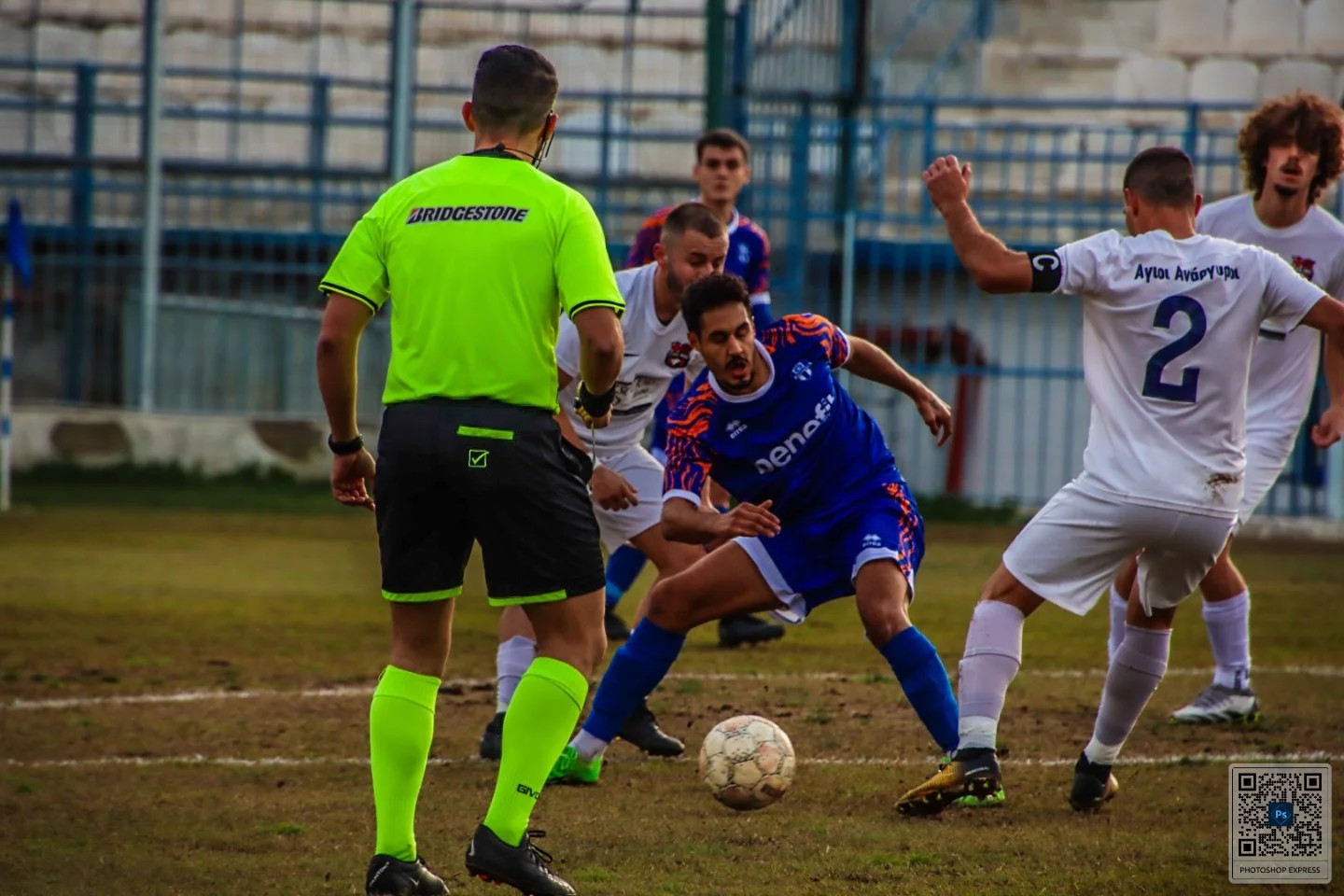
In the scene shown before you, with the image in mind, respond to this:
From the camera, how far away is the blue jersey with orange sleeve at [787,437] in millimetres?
5910

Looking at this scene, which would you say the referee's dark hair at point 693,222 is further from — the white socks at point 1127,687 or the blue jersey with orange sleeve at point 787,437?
the white socks at point 1127,687

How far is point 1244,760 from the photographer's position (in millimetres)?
6379

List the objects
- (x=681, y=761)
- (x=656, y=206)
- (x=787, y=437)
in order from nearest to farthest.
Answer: (x=787, y=437)
(x=681, y=761)
(x=656, y=206)

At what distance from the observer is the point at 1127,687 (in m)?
5.79

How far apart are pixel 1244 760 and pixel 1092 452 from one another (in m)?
1.48

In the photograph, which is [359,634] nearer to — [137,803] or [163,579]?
[163,579]

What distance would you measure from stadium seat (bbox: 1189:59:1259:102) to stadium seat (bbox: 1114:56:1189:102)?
13 centimetres

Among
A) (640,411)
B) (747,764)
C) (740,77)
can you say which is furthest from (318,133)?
(747,764)

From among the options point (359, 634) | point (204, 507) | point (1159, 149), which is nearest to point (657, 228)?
point (359, 634)

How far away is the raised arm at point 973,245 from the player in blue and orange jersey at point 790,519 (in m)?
0.75

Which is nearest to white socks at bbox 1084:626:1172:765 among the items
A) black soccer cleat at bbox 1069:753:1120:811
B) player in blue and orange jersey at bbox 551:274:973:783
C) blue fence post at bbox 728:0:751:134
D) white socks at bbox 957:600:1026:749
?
black soccer cleat at bbox 1069:753:1120:811

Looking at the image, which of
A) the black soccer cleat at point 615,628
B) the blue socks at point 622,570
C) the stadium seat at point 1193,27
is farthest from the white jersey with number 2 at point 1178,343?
the stadium seat at point 1193,27

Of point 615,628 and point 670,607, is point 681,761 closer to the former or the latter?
point 670,607

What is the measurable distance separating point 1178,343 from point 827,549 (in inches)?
51.9
